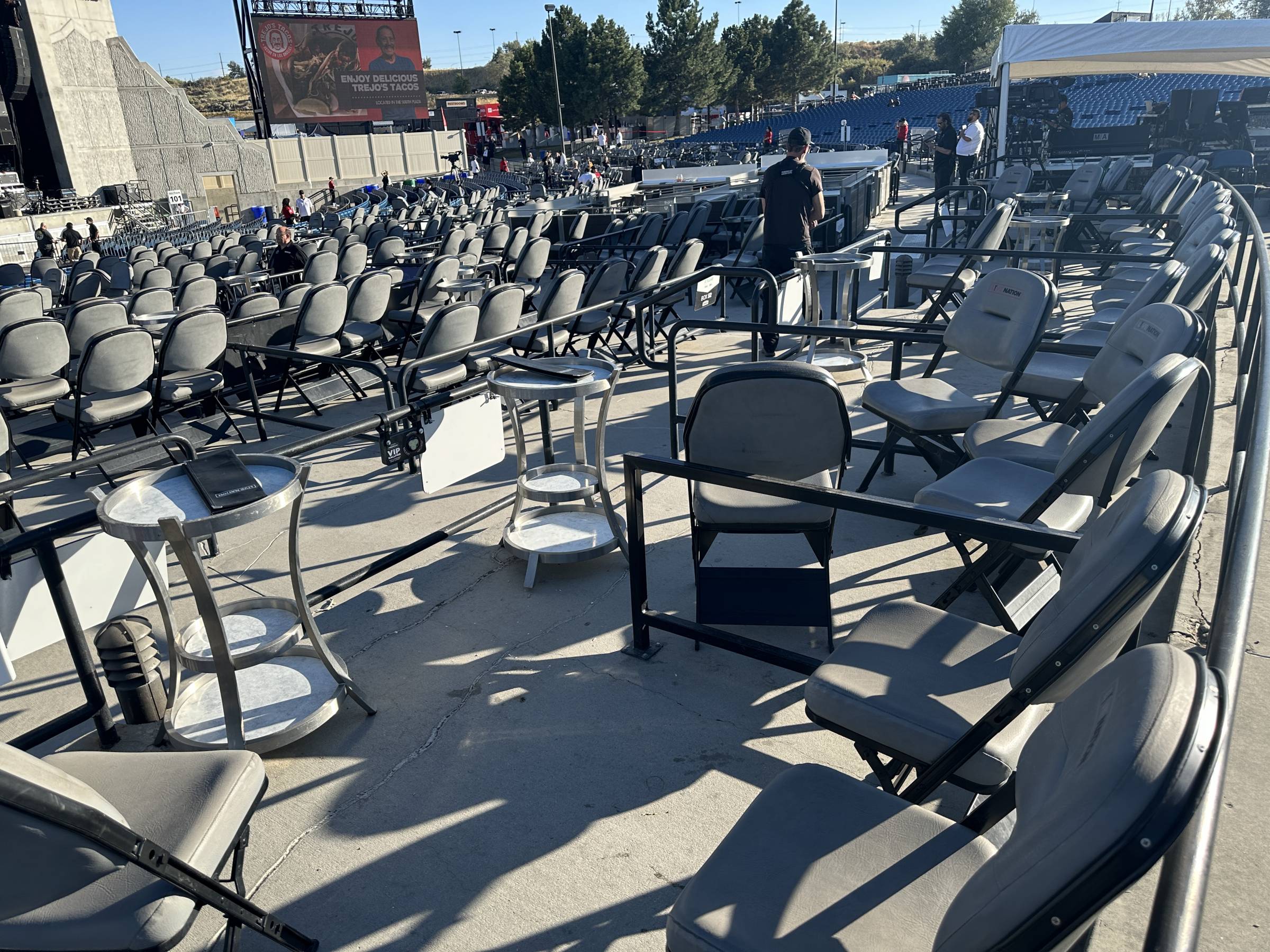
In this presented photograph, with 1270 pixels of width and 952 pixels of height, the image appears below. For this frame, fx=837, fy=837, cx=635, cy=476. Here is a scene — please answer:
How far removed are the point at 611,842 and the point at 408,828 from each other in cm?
58

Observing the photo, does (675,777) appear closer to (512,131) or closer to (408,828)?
(408,828)

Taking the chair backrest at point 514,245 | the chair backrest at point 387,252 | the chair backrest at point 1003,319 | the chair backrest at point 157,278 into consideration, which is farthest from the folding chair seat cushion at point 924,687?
the chair backrest at point 157,278

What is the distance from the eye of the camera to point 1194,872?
3.00 ft

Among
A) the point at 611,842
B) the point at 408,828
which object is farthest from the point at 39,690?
the point at 611,842

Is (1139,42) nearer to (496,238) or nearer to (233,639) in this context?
(496,238)

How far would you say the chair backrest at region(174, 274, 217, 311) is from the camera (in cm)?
786

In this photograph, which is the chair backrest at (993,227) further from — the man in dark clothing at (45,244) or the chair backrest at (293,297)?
the man in dark clothing at (45,244)

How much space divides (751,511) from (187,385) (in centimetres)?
453

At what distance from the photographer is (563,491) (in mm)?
3910

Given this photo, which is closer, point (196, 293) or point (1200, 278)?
point (1200, 278)

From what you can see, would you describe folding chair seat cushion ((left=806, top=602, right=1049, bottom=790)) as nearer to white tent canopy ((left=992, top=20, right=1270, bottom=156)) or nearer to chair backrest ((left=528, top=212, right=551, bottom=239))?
chair backrest ((left=528, top=212, right=551, bottom=239))

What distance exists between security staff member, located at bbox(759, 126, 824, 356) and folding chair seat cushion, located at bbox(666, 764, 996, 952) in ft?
18.4

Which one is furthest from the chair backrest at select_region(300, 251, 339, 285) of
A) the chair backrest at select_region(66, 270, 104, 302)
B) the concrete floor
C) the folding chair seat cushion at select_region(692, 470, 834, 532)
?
the folding chair seat cushion at select_region(692, 470, 834, 532)

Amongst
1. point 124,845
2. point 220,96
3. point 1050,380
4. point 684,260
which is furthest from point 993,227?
point 220,96
